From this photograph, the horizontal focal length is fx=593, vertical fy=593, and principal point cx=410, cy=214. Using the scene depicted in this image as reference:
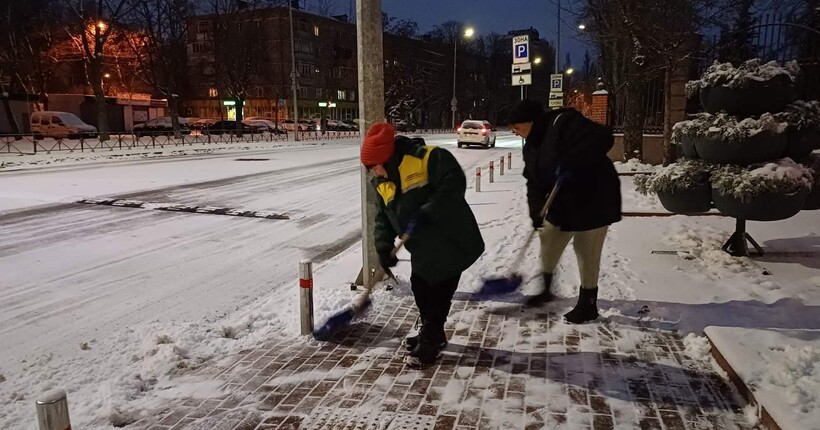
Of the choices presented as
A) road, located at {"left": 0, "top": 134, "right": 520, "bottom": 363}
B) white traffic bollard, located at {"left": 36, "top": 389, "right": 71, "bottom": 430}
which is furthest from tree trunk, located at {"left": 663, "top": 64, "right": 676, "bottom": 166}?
white traffic bollard, located at {"left": 36, "top": 389, "right": 71, "bottom": 430}

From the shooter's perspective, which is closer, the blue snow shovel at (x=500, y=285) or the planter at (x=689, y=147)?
the blue snow shovel at (x=500, y=285)

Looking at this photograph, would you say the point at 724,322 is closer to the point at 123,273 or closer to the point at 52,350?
the point at 52,350

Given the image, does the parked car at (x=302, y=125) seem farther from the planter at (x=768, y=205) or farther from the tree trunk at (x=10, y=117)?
the planter at (x=768, y=205)

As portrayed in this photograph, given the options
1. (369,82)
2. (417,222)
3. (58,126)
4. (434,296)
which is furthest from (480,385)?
(58,126)

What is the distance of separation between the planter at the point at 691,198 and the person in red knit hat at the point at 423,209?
390 cm

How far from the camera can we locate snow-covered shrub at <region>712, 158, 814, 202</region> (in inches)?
245

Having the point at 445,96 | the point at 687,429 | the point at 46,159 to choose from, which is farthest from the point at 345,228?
the point at 445,96

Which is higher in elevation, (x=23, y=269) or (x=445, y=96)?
(x=445, y=96)

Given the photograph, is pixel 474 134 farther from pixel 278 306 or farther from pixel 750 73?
pixel 278 306

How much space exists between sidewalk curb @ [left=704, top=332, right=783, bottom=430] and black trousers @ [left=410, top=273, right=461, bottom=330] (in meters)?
1.95

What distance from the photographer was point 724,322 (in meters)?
5.04

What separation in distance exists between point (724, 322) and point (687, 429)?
1.93m

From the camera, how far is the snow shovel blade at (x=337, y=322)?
16.7 feet

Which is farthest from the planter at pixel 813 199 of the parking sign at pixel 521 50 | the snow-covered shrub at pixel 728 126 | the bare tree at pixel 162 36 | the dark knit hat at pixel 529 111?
the bare tree at pixel 162 36
